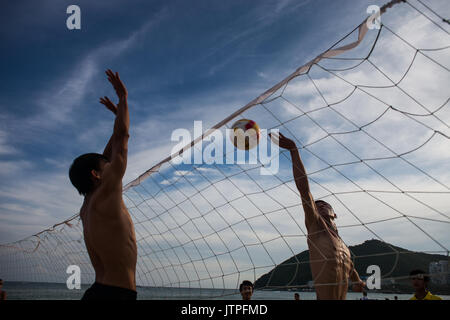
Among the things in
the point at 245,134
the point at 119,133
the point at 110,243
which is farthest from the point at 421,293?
the point at 119,133

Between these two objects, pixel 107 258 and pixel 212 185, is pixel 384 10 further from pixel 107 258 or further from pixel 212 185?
pixel 212 185

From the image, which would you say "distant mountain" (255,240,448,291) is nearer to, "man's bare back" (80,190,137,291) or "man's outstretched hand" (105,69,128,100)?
"man's bare back" (80,190,137,291)

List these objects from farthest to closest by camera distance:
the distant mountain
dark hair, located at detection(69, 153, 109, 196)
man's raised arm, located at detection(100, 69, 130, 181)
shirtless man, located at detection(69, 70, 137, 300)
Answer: the distant mountain → dark hair, located at detection(69, 153, 109, 196) → man's raised arm, located at detection(100, 69, 130, 181) → shirtless man, located at detection(69, 70, 137, 300)

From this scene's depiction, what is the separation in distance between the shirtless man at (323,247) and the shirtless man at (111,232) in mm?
1707

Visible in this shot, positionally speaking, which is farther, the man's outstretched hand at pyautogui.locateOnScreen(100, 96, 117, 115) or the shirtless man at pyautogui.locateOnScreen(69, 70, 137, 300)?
the man's outstretched hand at pyautogui.locateOnScreen(100, 96, 117, 115)

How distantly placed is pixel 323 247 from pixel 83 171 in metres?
2.33

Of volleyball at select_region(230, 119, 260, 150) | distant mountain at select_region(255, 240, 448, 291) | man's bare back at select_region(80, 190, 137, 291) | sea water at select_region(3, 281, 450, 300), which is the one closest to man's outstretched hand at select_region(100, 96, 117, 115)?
man's bare back at select_region(80, 190, 137, 291)

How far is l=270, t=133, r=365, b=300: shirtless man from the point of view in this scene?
9.82ft

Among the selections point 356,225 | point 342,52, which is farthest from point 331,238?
point 342,52

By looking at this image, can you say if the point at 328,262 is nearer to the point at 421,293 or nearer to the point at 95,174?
the point at 421,293

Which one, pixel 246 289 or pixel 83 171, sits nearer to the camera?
pixel 83 171

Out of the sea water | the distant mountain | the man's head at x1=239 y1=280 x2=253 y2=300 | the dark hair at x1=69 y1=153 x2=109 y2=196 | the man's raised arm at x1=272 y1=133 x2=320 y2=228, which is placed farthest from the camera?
the sea water

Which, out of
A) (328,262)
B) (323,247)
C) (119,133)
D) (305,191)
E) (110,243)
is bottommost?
(328,262)

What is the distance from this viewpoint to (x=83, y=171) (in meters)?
2.30
